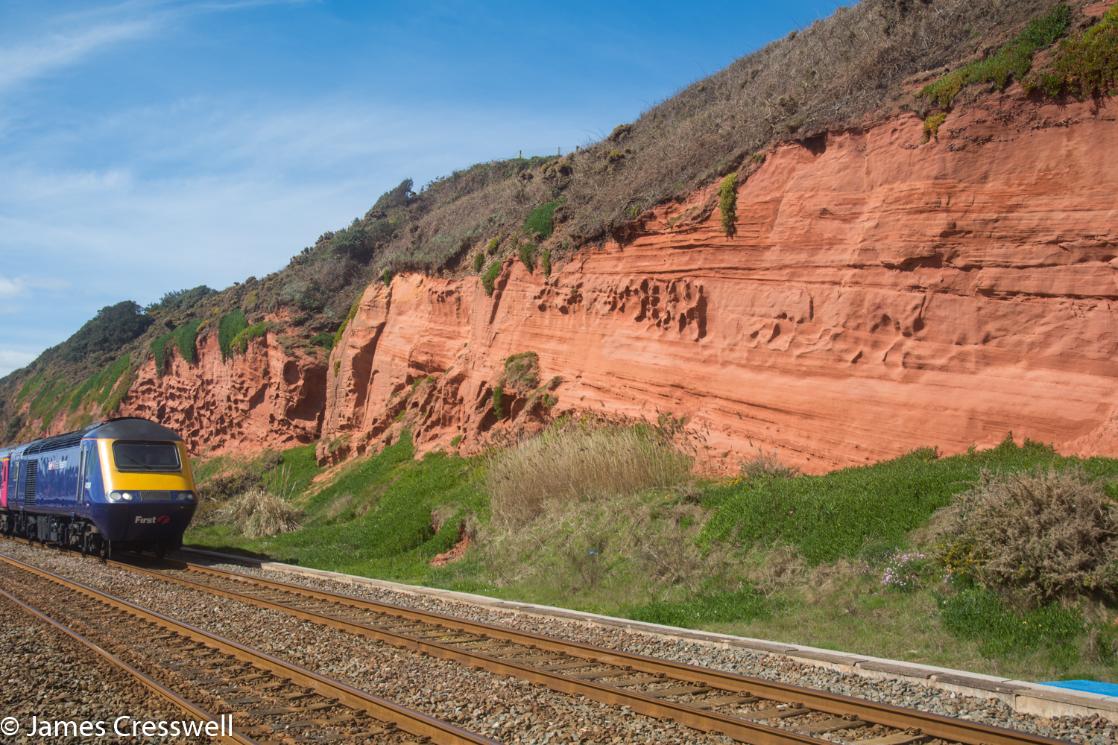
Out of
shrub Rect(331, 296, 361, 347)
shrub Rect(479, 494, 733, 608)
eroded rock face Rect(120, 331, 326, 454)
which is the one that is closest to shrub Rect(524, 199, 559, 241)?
shrub Rect(479, 494, 733, 608)

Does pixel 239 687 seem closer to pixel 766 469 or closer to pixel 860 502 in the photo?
pixel 860 502

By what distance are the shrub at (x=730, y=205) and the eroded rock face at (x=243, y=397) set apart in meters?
23.5

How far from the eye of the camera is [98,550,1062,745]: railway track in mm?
6695

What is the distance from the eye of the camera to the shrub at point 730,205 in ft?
59.7

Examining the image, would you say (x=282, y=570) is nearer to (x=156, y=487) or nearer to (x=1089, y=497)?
(x=156, y=487)

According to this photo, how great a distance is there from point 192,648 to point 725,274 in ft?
40.1

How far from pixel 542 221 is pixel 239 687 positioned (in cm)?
1839

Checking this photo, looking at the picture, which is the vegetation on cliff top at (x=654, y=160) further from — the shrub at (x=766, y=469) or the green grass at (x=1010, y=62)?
the shrub at (x=766, y=469)

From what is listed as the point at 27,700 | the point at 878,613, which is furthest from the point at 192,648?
the point at 878,613

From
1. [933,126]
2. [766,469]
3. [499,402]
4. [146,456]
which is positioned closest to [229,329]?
[146,456]

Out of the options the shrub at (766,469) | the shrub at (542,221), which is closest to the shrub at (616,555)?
the shrub at (766,469)

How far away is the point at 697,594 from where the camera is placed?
12438mm

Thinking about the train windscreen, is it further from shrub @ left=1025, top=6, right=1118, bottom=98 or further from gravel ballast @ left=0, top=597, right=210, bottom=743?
shrub @ left=1025, top=6, right=1118, bottom=98

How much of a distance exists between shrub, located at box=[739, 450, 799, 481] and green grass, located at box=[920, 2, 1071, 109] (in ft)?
21.9
